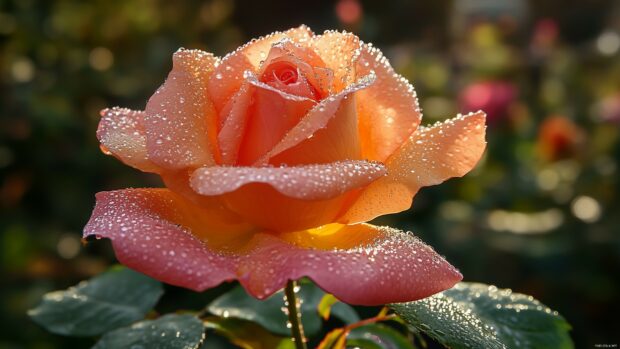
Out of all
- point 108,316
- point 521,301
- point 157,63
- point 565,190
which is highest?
point 565,190

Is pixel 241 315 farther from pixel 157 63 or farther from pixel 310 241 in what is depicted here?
pixel 157 63

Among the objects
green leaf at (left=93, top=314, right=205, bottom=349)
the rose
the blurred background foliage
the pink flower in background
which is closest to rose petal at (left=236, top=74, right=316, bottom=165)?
the rose

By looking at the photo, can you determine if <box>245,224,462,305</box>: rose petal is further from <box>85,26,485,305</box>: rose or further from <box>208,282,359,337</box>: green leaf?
<box>208,282,359,337</box>: green leaf

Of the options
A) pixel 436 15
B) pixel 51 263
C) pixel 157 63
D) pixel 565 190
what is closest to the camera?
pixel 51 263

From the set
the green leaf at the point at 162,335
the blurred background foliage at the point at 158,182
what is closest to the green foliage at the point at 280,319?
the green leaf at the point at 162,335

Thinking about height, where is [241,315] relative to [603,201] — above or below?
below

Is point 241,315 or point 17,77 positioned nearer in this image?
point 241,315

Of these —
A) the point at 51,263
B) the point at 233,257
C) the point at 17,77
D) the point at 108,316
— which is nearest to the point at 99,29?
the point at 17,77
